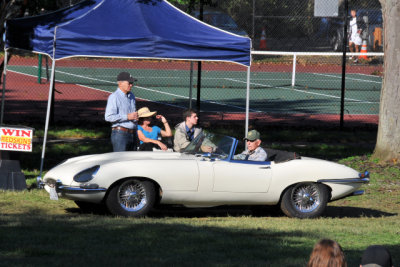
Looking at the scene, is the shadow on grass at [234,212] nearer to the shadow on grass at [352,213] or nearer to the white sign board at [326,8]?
the shadow on grass at [352,213]

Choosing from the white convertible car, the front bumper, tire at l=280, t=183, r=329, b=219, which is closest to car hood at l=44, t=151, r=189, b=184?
the white convertible car

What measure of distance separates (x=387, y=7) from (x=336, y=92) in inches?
519

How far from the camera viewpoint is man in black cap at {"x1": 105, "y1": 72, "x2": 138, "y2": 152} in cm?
1130

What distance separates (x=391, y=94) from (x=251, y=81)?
16072 millimetres

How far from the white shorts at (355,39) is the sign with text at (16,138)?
24.5 metres

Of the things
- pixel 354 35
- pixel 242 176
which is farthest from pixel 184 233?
pixel 354 35

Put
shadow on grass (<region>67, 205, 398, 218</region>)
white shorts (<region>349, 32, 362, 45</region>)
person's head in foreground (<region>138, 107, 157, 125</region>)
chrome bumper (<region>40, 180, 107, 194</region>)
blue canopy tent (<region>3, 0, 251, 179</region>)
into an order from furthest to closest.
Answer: white shorts (<region>349, 32, 362, 45</region>) < blue canopy tent (<region>3, 0, 251, 179</region>) < person's head in foreground (<region>138, 107, 157, 125</region>) < shadow on grass (<region>67, 205, 398, 218</region>) < chrome bumper (<region>40, 180, 107, 194</region>)

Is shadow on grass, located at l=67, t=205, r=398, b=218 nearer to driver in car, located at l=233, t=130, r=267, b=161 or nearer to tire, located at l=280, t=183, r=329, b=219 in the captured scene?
tire, located at l=280, t=183, r=329, b=219

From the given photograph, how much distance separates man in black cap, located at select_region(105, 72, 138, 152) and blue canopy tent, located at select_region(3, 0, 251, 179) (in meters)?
0.64

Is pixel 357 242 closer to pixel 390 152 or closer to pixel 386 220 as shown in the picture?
pixel 386 220

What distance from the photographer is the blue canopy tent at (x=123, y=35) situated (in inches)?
461

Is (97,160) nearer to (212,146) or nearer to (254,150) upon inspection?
(212,146)

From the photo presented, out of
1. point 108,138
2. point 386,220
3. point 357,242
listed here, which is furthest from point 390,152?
point 357,242

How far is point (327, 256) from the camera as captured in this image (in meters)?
4.47
